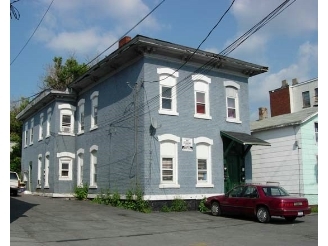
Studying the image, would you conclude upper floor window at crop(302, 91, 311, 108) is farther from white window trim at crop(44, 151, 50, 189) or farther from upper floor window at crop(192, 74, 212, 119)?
white window trim at crop(44, 151, 50, 189)

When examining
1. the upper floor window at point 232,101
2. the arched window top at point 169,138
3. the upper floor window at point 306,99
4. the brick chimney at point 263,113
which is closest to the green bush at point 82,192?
the arched window top at point 169,138

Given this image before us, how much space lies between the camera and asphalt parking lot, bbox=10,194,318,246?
11.3 meters

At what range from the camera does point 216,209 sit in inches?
713

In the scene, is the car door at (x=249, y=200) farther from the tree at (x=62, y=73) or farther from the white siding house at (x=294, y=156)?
the tree at (x=62, y=73)

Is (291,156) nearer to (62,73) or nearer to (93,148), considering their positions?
(93,148)

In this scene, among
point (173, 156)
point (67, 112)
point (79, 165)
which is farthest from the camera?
point (67, 112)

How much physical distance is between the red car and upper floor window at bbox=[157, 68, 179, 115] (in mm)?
5029

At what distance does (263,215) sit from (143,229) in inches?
208

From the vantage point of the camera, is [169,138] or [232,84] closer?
[169,138]

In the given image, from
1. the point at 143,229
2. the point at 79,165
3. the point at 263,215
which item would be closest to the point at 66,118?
the point at 79,165

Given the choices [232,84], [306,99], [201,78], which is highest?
[306,99]
